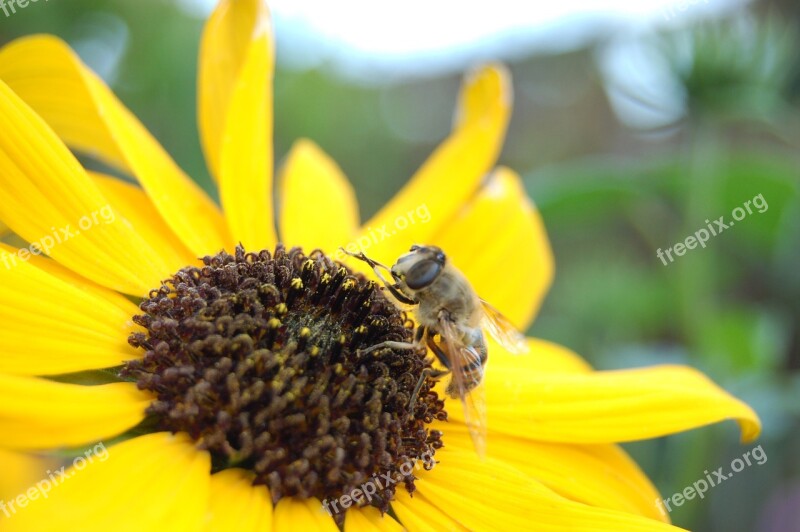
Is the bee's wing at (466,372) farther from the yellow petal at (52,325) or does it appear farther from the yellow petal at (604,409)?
the yellow petal at (52,325)

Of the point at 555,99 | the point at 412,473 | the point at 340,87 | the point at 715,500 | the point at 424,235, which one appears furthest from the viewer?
the point at 555,99

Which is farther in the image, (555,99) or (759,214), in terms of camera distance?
(555,99)

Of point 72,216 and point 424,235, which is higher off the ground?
point 72,216

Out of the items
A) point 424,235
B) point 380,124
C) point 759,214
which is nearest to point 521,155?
point 380,124

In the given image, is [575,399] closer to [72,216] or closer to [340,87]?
[72,216]

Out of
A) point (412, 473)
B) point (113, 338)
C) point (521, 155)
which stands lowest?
point (521, 155)
